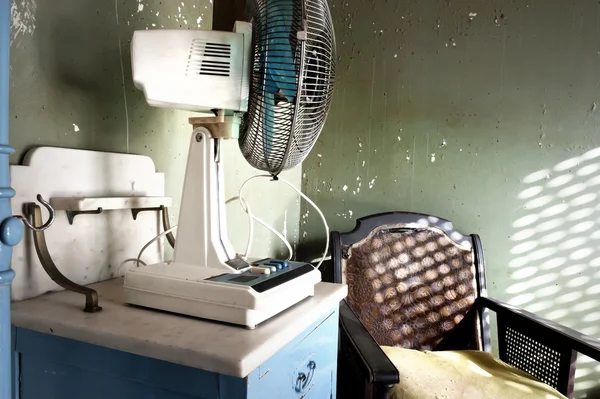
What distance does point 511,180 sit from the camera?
169cm

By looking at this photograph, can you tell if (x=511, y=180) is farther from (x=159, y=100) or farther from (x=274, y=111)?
(x=159, y=100)

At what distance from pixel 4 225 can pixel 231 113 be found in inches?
16.0

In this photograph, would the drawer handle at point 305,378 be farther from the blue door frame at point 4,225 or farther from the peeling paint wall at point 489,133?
the peeling paint wall at point 489,133

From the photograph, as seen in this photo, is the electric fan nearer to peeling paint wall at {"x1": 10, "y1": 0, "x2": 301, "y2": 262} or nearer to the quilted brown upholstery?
peeling paint wall at {"x1": 10, "y1": 0, "x2": 301, "y2": 262}

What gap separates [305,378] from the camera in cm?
75

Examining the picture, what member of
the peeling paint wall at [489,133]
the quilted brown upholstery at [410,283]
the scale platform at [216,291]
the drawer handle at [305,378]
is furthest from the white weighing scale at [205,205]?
the peeling paint wall at [489,133]

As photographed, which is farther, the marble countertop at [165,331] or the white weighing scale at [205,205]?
the white weighing scale at [205,205]

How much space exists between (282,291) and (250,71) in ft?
1.33

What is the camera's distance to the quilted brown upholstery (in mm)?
1573

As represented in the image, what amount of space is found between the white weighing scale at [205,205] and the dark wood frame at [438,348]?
260 mm

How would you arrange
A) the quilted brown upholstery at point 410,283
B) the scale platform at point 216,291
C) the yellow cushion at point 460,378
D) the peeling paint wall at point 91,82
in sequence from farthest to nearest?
the quilted brown upholstery at point 410,283 < the yellow cushion at point 460,378 < the peeling paint wall at point 91,82 < the scale platform at point 216,291

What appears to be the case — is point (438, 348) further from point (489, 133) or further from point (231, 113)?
point (231, 113)

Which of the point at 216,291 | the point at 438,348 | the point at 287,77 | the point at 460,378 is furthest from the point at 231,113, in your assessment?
the point at 438,348

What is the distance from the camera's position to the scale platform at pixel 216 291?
63 centimetres
